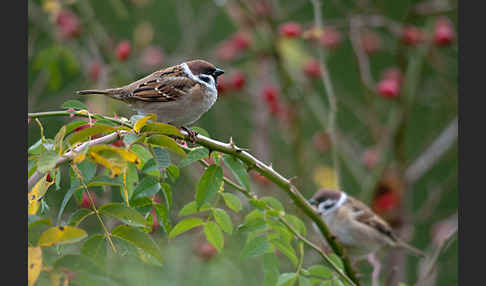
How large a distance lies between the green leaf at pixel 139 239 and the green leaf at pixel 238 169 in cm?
30

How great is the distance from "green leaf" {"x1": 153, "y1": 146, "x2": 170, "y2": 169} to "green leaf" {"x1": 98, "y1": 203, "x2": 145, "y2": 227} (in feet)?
0.38

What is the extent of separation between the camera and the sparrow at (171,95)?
236 centimetres

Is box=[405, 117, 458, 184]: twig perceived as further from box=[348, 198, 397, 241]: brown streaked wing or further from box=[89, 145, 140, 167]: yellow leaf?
box=[89, 145, 140, 167]: yellow leaf

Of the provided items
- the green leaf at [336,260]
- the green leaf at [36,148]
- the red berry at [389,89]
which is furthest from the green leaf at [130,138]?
the red berry at [389,89]

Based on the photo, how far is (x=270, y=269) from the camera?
162 centimetres

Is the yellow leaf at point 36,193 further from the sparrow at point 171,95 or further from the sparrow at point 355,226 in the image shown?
the sparrow at point 355,226

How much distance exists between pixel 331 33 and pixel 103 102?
190 centimetres

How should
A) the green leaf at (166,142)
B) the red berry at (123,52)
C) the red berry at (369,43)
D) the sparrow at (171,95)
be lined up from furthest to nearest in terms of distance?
the red berry at (369,43) < the red berry at (123,52) < the sparrow at (171,95) < the green leaf at (166,142)

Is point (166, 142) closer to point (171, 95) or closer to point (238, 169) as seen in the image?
point (238, 169)

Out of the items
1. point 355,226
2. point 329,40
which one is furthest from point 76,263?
point 329,40

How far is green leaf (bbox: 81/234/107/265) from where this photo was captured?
3.93 ft

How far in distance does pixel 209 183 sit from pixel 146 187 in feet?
0.52

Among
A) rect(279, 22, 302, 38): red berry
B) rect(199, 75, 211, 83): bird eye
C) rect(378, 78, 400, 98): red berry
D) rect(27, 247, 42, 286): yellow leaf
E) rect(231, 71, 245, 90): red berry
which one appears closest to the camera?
rect(27, 247, 42, 286): yellow leaf

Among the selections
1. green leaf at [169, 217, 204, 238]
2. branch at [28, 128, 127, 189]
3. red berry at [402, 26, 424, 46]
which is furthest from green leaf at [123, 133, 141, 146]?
red berry at [402, 26, 424, 46]
